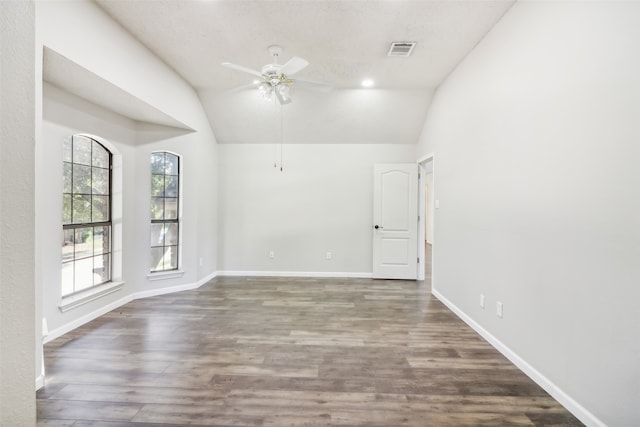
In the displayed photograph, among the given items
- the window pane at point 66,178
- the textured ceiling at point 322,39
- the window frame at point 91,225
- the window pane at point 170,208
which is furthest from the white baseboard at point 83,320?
the textured ceiling at point 322,39

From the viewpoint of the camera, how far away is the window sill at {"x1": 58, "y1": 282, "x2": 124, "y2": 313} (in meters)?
3.05

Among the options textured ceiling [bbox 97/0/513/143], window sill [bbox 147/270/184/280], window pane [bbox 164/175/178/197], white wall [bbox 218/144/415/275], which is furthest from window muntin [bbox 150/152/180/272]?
textured ceiling [bbox 97/0/513/143]

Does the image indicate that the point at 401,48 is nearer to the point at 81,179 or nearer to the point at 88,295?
the point at 81,179

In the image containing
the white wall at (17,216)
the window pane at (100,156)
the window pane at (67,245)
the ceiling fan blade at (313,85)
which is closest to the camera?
the white wall at (17,216)

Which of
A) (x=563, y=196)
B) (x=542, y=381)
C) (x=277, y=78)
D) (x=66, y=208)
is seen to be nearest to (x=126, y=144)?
(x=66, y=208)

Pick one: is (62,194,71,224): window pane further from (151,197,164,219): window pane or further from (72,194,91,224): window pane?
(151,197,164,219): window pane

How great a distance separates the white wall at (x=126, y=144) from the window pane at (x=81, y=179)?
0.38m

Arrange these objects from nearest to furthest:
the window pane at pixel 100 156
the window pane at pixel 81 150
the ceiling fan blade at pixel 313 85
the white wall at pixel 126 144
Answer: the white wall at pixel 126 144 < the ceiling fan blade at pixel 313 85 < the window pane at pixel 81 150 < the window pane at pixel 100 156

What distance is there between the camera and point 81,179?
11.1ft

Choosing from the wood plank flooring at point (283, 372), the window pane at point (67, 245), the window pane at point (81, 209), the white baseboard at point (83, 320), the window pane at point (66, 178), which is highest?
the window pane at point (66, 178)

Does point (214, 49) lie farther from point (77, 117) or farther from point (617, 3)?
point (617, 3)

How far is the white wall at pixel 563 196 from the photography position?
1.61 m

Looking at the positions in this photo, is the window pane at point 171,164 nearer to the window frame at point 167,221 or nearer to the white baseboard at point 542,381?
the window frame at point 167,221

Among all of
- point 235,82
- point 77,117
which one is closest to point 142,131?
point 77,117
